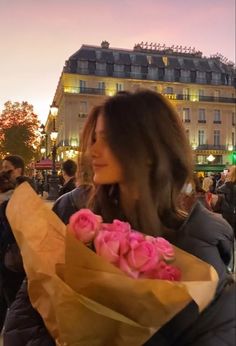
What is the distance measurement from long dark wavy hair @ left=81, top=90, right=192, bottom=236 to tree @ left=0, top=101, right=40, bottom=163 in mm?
42837

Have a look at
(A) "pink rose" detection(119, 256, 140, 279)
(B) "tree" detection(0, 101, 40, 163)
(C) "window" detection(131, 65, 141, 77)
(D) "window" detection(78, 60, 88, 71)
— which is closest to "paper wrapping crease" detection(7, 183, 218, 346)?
(A) "pink rose" detection(119, 256, 140, 279)

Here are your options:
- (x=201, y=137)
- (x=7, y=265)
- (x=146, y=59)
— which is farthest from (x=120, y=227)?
(x=146, y=59)

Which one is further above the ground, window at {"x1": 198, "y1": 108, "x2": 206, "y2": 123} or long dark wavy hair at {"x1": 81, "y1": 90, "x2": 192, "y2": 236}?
window at {"x1": 198, "y1": 108, "x2": 206, "y2": 123}

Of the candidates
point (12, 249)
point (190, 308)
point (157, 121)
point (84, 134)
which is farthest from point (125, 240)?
point (12, 249)

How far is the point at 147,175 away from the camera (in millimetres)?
1462

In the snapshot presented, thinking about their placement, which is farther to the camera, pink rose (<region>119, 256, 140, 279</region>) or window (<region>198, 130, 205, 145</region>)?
window (<region>198, 130, 205, 145</region>)

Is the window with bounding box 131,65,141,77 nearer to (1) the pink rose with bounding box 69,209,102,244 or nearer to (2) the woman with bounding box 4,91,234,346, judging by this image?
(2) the woman with bounding box 4,91,234,346

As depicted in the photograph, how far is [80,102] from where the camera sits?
187ft

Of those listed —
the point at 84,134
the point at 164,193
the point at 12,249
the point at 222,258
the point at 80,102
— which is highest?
the point at 80,102

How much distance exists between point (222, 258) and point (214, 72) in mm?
66795

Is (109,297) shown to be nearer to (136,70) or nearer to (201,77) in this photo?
(136,70)

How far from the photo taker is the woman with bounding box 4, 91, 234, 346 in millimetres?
1349

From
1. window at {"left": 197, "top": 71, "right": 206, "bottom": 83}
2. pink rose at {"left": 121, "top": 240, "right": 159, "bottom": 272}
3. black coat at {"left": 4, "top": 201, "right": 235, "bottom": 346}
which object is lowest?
black coat at {"left": 4, "top": 201, "right": 235, "bottom": 346}

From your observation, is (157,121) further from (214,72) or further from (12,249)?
(214,72)
